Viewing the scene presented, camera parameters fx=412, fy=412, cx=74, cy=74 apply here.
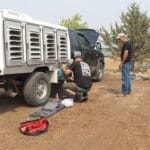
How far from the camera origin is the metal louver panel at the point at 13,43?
8854 mm

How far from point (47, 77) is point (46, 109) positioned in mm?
1240

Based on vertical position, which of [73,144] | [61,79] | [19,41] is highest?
[19,41]

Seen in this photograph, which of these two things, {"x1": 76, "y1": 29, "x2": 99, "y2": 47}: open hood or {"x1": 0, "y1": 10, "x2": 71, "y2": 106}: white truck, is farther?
{"x1": 76, "y1": 29, "x2": 99, "y2": 47}: open hood

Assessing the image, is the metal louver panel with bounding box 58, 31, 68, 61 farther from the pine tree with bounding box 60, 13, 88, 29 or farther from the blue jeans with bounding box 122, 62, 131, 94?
the pine tree with bounding box 60, 13, 88, 29

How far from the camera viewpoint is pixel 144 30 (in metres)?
24.9

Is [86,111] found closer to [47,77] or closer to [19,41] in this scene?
[47,77]

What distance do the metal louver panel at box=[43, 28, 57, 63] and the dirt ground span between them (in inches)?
52.9

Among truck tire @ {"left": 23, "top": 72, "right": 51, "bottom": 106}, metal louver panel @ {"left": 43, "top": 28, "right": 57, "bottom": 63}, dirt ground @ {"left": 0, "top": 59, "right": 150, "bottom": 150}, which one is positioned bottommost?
dirt ground @ {"left": 0, "top": 59, "right": 150, "bottom": 150}

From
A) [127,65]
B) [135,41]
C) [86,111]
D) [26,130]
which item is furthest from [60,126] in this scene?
[135,41]

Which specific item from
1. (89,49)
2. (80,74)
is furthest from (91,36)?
(80,74)

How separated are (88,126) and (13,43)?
8.20 feet

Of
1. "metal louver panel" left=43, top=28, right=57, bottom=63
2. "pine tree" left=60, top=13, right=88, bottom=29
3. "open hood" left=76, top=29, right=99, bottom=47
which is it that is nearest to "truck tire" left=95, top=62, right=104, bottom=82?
"open hood" left=76, top=29, right=99, bottom=47

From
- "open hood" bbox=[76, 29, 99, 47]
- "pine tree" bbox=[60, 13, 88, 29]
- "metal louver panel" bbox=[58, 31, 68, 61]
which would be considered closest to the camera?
"metal louver panel" bbox=[58, 31, 68, 61]

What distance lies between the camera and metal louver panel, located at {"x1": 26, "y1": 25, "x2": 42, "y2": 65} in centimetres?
959
